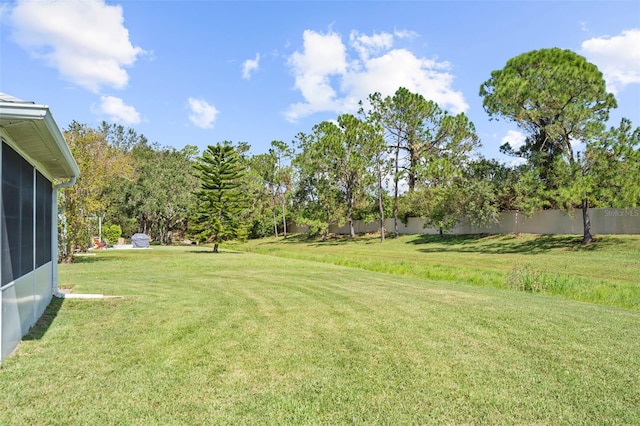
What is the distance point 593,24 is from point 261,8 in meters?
9.03

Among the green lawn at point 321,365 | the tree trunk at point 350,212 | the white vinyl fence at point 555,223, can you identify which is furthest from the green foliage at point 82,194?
the white vinyl fence at point 555,223

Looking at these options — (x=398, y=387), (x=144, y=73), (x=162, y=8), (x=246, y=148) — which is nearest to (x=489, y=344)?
(x=398, y=387)

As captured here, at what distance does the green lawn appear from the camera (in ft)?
9.64

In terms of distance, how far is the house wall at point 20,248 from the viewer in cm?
382

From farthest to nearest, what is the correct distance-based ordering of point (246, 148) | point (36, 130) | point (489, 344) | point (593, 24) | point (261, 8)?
point (246, 148)
point (261, 8)
point (593, 24)
point (489, 344)
point (36, 130)

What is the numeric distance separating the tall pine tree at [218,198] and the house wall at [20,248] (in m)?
18.5

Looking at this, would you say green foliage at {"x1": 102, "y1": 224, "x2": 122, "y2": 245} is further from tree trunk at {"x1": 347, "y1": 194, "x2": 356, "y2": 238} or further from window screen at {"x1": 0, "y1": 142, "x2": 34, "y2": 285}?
window screen at {"x1": 0, "y1": 142, "x2": 34, "y2": 285}

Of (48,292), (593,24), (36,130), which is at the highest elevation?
(593,24)

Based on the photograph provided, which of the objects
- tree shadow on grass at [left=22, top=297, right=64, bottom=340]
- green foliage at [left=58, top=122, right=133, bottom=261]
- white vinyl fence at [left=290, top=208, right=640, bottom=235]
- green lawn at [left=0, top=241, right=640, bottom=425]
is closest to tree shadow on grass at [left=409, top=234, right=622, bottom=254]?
white vinyl fence at [left=290, top=208, right=640, bottom=235]

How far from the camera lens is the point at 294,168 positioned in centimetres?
4031

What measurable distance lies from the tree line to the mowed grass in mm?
1608

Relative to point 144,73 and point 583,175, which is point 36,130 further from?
point 583,175

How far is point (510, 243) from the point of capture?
2295cm

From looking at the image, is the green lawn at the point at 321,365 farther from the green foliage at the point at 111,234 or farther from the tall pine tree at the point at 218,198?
the green foliage at the point at 111,234
